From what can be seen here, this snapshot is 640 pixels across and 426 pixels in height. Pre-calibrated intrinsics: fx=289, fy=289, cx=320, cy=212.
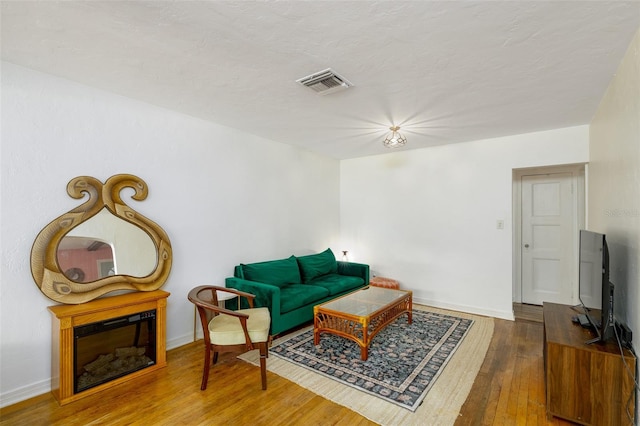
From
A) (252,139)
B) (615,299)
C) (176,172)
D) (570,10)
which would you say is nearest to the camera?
(570,10)

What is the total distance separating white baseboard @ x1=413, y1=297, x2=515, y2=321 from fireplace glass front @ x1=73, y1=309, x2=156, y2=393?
3783mm

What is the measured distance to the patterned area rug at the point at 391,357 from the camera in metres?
2.35

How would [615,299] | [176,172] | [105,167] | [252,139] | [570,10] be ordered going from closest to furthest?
[570,10] < [615,299] < [105,167] < [176,172] < [252,139]

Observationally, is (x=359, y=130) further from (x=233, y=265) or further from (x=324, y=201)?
(x=233, y=265)

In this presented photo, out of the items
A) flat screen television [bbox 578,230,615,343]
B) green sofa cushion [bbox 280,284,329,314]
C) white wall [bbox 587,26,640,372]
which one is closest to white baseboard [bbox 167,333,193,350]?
green sofa cushion [bbox 280,284,329,314]

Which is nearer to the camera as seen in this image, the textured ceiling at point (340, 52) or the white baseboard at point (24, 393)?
the textured ceiling at point (340, 52)

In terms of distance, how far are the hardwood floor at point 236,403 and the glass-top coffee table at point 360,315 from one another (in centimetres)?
73

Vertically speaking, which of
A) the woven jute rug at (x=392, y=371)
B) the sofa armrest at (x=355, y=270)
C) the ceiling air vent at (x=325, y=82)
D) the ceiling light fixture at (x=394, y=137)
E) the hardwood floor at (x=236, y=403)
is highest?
the ceiling air vent at (x=325, y=82)

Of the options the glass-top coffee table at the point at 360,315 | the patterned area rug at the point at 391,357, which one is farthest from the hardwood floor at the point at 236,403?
the glass-top coffee table at the point at 360,315

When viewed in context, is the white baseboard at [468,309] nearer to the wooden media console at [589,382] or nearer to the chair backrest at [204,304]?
the wooden media console at [589,382]

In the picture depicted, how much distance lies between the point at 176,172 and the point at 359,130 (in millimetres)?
2252

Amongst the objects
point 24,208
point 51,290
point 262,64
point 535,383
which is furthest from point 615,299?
point 24,208

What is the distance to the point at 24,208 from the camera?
2.22m

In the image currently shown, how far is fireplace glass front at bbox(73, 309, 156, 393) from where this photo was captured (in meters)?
2.27
